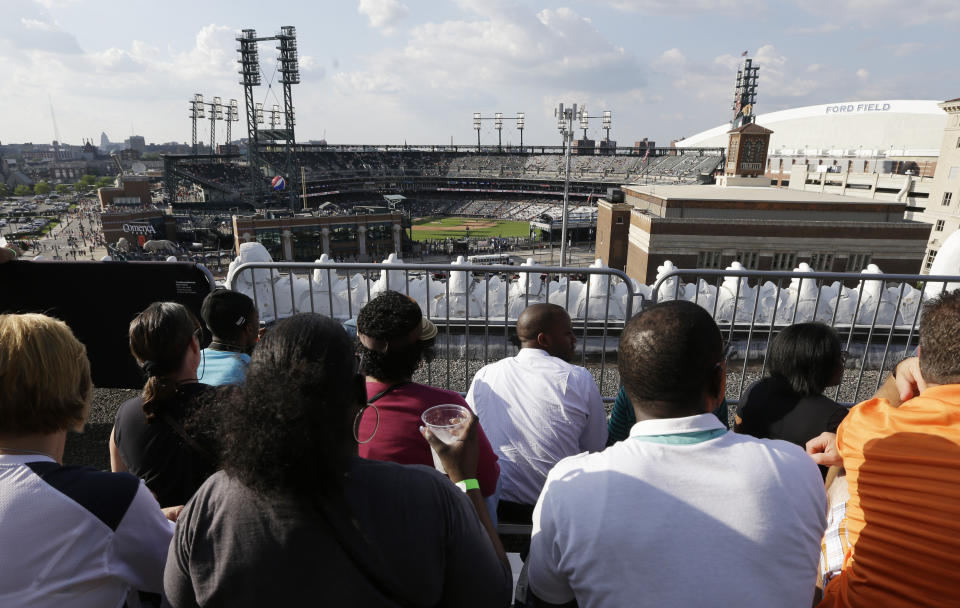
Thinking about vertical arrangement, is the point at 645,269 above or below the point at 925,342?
below

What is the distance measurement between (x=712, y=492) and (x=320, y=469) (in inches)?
39.4

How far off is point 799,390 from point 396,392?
201cm

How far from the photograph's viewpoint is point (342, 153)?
6812cm

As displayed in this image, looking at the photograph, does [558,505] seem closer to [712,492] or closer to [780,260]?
[712,492]

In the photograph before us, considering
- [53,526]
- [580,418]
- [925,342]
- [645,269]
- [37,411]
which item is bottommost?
[645,269]

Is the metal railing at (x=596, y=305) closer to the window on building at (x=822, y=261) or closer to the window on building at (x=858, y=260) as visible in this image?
the window on building at (x=822, y=261)

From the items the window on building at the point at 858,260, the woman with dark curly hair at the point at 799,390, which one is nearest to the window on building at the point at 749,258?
the window on building at the point at 858,260

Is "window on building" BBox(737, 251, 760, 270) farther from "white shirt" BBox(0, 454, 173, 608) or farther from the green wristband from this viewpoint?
"white shirt" BBox(0, 454, 173, 608)

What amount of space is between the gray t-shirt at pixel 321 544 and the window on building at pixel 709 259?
26677 millimetres

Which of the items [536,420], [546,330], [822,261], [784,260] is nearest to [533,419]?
[536,420]

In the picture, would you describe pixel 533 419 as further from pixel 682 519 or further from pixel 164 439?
pixel 164 439

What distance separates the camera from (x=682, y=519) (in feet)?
4.10

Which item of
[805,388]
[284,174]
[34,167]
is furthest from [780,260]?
[34,167]

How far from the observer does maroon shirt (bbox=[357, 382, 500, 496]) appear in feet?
6.11
